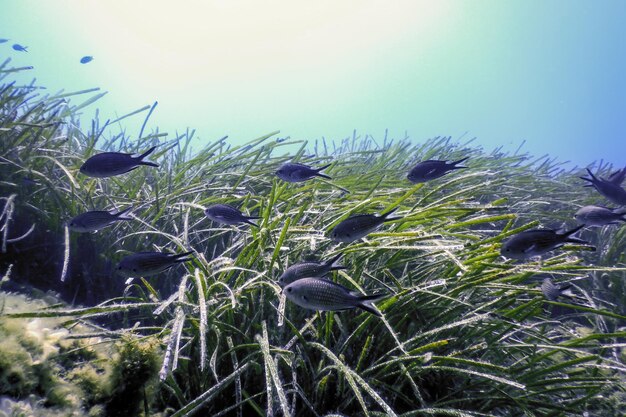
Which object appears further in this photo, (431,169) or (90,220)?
(431,169)

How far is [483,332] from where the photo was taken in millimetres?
2207

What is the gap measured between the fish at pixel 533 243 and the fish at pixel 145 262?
2184 mm

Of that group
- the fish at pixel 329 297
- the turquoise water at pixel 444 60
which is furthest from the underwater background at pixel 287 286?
the turquoise water at pixel 444 60

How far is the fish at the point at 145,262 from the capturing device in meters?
2.21

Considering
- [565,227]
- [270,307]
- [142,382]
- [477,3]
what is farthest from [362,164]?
[477,3]

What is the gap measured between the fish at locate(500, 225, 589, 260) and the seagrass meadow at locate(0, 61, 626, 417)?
0.31ft

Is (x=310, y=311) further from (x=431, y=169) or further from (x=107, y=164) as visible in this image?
(x=107, y=164)

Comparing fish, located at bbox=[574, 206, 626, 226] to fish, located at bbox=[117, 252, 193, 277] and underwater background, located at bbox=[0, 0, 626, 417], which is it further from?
fish, located at bbox=[117, 252, 193, 277]

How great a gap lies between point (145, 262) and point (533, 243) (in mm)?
2625

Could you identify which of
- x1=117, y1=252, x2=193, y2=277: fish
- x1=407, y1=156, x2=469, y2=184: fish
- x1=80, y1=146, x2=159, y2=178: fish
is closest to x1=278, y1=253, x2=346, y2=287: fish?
x1=117, y1=252, x2=193, y2=277: fish

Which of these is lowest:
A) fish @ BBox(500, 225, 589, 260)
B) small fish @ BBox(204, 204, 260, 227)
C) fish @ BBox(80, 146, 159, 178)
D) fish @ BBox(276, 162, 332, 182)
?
fish @ BBox(500, 225, 589, 260)

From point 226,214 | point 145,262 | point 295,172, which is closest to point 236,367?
point 145,262

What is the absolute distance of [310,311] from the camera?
8.08 ft

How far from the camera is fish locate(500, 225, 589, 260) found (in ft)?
7.63
